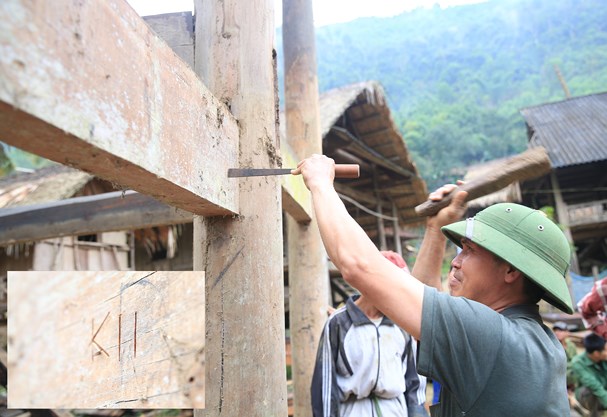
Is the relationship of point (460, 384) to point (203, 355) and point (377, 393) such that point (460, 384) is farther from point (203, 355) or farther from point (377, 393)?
point (377, 393)

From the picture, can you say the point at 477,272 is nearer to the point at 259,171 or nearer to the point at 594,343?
the point at 259,171

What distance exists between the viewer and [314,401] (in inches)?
87.8

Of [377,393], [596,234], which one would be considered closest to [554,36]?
[596,234]

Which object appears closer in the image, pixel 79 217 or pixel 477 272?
pixel 477 272

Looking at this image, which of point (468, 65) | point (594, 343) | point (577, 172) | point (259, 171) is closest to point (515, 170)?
point (259, 171)

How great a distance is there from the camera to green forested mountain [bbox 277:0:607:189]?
1223 inches

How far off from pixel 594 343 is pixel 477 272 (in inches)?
165

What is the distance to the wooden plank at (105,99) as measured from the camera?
1.91 feet

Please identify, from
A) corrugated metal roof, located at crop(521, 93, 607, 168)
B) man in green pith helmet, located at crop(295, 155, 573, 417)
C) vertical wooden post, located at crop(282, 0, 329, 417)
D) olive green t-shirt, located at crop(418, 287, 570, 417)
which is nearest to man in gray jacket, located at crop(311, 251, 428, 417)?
vertical wooden post, located at crop(282, 0, 329, 417)

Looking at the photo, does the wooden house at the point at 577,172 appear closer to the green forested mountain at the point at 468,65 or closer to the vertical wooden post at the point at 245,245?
the green forested mountain at the point at 468,65

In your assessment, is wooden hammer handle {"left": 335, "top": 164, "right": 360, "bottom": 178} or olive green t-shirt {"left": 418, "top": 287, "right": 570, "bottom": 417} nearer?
olive green t-shirt {"left": 418, "top": 287, "right": 570, "bottom": 417}

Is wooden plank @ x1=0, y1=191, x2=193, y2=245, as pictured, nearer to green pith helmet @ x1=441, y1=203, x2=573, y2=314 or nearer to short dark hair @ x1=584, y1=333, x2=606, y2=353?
green pith helmet @ x1=441, y1=203, x2=573, y2=314

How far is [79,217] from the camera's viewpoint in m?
2.41

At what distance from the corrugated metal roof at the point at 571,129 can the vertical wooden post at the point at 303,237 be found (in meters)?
12.6
